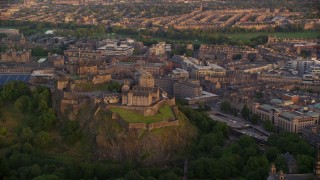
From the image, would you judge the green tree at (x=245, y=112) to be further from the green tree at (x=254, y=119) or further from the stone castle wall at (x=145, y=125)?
the stone castle wall at (x=145, y=125)

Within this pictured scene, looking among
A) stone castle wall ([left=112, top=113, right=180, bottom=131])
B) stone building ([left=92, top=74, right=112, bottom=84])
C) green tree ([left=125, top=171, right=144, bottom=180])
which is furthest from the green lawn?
stone building ([left=92, top=74, right=112, bottom=84])

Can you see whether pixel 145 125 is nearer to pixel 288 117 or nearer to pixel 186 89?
pixel 288 117

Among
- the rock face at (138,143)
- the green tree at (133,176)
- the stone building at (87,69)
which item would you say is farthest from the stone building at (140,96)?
the stone building at (87,69)

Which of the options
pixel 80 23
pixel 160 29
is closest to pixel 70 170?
pixel 160 29

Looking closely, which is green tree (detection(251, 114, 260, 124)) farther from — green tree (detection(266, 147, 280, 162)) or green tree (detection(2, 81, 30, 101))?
green tree (detection(2, 81, 30, 101))

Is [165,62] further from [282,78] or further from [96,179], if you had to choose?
[96,179]
